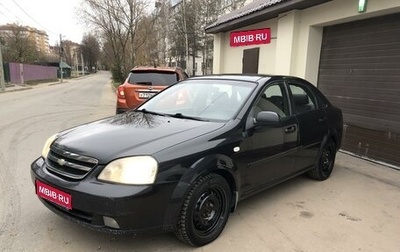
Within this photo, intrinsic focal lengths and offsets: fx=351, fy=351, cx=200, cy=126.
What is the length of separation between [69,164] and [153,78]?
17.8 feet

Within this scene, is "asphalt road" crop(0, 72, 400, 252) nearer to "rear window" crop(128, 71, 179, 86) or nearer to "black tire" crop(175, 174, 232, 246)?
"black tire" crop(175, 174, 232, 246)

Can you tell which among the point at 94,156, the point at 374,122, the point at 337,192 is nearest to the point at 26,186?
the point at 94,156

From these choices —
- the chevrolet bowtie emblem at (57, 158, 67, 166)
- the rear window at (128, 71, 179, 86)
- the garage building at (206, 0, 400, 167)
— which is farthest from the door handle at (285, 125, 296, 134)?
the rear window at (128, 71, 179, 86)

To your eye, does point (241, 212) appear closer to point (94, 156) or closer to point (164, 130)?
point (164, 130)

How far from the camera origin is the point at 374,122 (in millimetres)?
6469

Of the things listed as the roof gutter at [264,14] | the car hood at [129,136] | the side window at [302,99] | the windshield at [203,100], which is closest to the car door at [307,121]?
the side window at [302,99]

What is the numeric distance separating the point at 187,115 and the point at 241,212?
1264mm

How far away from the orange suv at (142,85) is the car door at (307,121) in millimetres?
3937

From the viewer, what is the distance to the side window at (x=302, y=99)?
4.54m

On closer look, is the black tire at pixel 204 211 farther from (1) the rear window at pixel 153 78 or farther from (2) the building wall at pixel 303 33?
(1) the rear window at pixel 153 78

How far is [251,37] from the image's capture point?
10797 millimetres

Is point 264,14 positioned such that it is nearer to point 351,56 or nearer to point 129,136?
point 351,56

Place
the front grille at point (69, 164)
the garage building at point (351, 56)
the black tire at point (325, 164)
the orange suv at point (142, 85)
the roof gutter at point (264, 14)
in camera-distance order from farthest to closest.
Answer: the orange suv at point (142, 85) < the roof gutter at point (264, 14) < the garage building at point (351, 56) < the black tire at point (325, 164) < the front grille at point (69, 164)

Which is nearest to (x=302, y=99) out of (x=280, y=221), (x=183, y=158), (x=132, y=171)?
(x=280, y=221)
